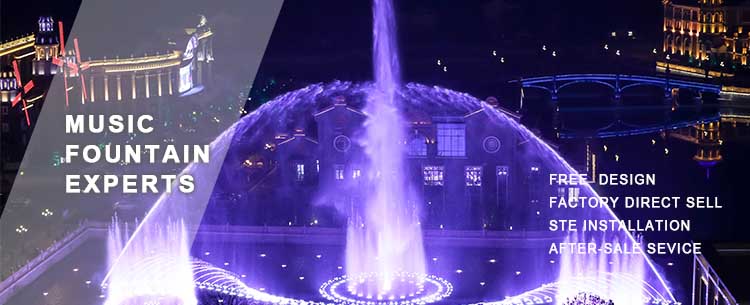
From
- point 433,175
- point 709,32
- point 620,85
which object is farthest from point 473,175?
point 709,32

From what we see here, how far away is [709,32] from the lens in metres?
38.1

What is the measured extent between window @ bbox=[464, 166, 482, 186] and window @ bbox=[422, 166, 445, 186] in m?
0.36

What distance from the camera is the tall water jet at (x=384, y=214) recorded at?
14.8m

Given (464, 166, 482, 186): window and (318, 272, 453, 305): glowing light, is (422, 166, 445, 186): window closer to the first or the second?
(464, 166, 482, 186): window

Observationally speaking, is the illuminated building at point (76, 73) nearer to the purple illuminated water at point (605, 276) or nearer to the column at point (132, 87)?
the column at point (132, 87)

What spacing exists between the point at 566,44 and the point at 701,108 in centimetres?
556

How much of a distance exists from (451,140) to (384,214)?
2243 mm

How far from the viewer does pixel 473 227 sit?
17.0m

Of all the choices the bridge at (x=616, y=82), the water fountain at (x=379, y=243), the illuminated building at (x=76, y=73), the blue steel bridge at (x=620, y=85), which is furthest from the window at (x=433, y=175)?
the bridge at (x=616, y=82)

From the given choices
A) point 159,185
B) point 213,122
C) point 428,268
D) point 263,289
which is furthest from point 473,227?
point 213,122

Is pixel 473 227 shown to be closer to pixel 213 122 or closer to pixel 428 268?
pixel 428 268

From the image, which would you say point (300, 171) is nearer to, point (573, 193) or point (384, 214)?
point (384, 214)

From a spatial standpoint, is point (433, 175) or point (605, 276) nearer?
point (605, 276)

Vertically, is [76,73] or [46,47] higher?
[46,47]
